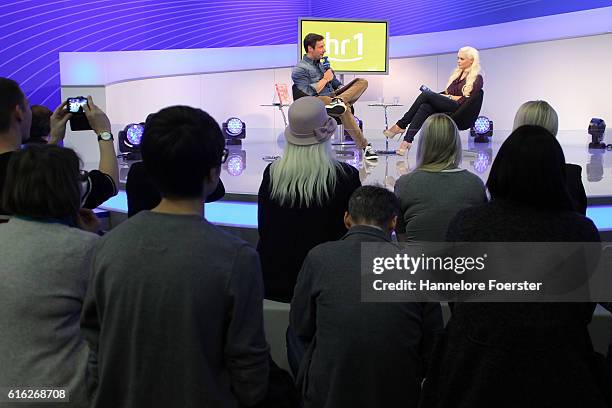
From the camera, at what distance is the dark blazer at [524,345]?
1.39 meters

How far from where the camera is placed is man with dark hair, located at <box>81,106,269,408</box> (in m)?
1.25

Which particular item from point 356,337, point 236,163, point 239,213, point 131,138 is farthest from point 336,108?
point 356,337

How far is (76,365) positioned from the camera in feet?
4.87

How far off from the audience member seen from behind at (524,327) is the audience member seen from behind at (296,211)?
785 mm

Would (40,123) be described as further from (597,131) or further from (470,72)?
(597,131)

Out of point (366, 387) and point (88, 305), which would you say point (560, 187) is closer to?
point (366, 387)

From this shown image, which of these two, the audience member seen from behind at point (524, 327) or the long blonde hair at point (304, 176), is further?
the long blonde hair at point (304, 176)

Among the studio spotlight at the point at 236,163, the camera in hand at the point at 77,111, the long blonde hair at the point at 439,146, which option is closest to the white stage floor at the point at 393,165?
the studio spotlight at the point at 236,163

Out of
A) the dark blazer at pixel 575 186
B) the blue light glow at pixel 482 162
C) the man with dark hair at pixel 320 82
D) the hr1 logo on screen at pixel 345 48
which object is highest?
the hr1 logo on screen at pixel 345 48

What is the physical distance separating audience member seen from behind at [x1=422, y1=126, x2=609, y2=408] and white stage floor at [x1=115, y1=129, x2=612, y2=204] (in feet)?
6.84

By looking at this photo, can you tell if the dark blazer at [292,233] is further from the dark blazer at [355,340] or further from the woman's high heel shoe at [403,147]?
the woman's high heel shoe at [403,147]

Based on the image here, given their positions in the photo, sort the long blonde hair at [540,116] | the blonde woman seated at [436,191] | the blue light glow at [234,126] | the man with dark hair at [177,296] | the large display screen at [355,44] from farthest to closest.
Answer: the blue light glow at [234,126] → the large display screen at [355,44] → the long blonde hair at [540,116] → the blonde woman seated at [436,191] → the man with dark hair at [177,296]

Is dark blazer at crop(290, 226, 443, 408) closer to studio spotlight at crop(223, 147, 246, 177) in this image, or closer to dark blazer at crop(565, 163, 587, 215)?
dark blazer at crop(565, 163, 587, 215)

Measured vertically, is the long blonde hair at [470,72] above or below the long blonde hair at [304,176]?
above
